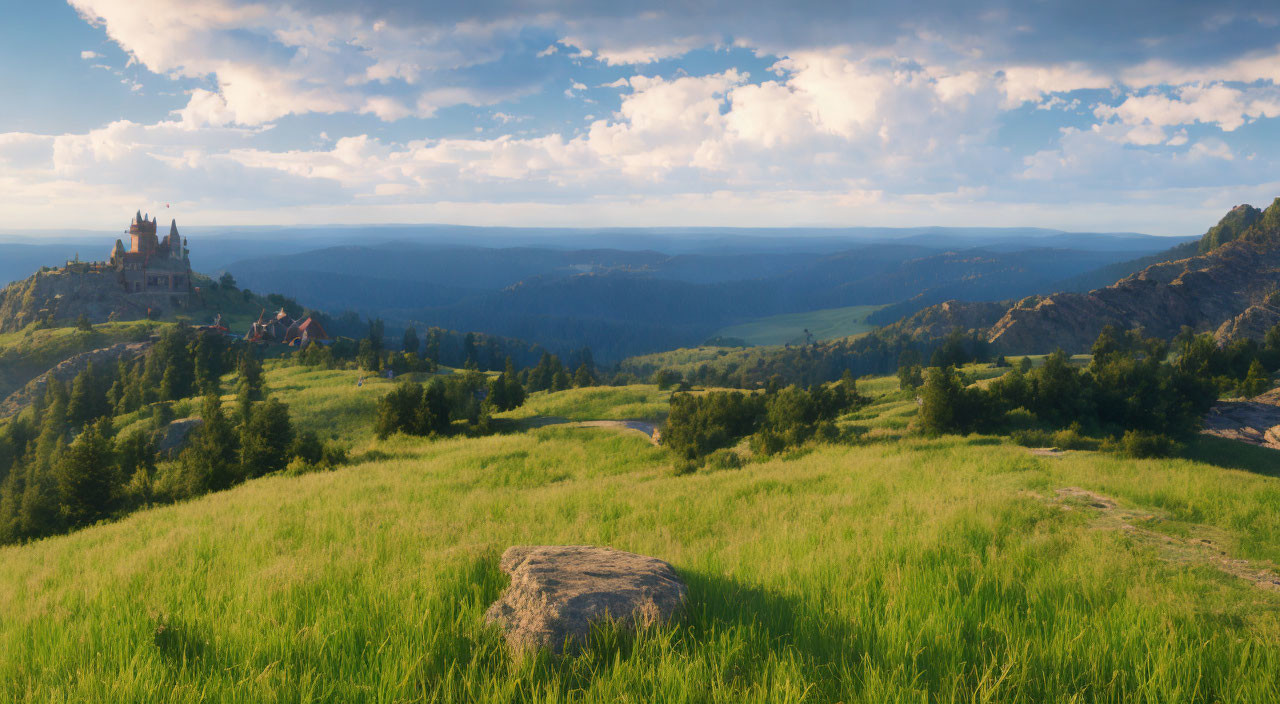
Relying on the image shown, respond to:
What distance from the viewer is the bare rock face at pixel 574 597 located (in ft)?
14.6

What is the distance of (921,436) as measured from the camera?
24.3m

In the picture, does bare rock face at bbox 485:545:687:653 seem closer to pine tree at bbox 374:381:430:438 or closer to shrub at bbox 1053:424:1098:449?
shrub at bbox 1053:424:1098:449

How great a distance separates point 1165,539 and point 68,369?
388ft

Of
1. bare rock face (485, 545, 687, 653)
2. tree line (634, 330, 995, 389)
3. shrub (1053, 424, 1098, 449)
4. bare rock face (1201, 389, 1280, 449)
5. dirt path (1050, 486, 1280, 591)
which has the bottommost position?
tree line (634, 330, 995, 389)

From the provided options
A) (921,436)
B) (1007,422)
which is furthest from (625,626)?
(1007,422)

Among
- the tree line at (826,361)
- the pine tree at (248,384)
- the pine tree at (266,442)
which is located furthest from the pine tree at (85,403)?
the tree line at (826,361)

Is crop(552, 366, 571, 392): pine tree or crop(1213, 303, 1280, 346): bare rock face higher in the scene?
crop(1213, 303, 1280, 346): bare rock face

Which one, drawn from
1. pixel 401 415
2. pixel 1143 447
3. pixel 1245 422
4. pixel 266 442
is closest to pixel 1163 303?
pixel 1245 422

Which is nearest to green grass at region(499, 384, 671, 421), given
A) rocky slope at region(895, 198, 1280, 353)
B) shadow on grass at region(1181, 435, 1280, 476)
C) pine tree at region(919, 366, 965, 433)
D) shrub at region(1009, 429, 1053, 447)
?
pine tree at region(919, 366, 965, 433)

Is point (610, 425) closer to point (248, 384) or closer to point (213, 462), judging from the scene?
point (213, 462)

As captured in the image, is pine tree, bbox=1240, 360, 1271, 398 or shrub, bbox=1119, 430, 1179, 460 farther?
pine tree, bbox=1240, 360, 1271, 398

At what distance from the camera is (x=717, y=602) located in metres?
5.22

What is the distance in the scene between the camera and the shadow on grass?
74.9ft

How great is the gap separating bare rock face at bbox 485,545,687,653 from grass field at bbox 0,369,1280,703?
197 mm
